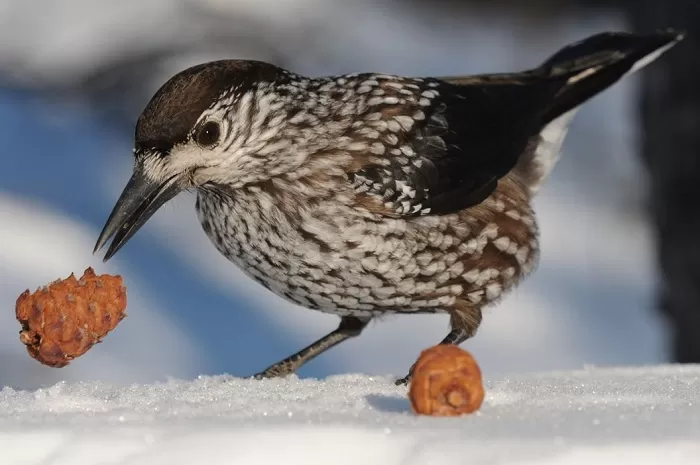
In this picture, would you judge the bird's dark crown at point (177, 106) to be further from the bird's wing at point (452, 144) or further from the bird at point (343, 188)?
the bird's wing at point (452, 144)

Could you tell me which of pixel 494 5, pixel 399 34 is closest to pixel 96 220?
pixel 399 34

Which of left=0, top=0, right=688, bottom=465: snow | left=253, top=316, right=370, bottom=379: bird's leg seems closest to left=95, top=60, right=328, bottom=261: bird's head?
left=0, top=0, right=688, bottom=465: snow

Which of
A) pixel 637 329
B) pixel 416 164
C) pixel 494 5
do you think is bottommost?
pixel 637 329

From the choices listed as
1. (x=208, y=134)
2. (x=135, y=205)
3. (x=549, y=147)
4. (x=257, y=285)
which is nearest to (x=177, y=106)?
(x=208, y=134)

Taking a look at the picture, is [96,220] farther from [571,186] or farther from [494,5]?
[494,5]

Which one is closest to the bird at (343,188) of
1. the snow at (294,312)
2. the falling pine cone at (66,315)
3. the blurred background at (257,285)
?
the falling pine cone at (66,315)

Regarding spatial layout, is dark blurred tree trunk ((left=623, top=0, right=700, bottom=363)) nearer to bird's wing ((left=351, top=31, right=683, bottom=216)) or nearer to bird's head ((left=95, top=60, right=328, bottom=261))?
bird's wing ((left=351, top=31, right=683, bottom=216))
